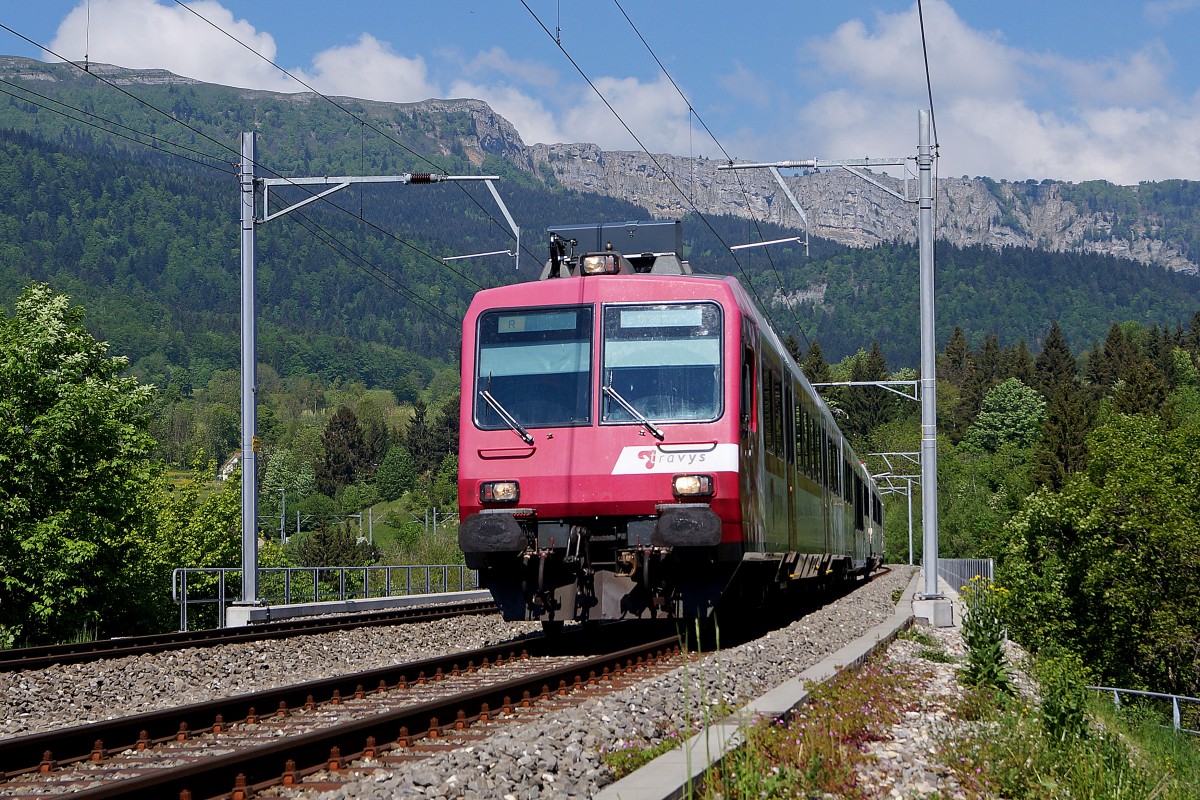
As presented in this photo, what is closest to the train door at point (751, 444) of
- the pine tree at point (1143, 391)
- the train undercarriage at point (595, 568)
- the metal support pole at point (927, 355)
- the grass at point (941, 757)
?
the train undercarriage at point (595, 568)

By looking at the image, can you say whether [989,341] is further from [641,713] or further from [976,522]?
[641,713]

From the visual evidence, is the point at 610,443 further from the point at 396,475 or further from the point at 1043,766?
the point at 396,475

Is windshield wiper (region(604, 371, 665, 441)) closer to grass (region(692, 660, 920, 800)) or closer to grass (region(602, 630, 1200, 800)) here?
grass (region(692, 660, 920, 800))

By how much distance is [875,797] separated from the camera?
656 centimetres

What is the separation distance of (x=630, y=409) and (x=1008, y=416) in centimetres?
14119

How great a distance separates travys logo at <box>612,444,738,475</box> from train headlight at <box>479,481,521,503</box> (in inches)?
37.1

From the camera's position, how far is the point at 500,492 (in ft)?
42.0

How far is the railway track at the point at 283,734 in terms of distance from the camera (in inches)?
257

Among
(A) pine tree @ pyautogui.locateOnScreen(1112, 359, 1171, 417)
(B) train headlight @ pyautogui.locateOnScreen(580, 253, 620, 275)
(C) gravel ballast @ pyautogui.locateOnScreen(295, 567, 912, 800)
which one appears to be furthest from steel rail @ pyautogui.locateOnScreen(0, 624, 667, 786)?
(A) pine tree @ pyautogui.locateOnScreen(1112, 359, 1171, 417)

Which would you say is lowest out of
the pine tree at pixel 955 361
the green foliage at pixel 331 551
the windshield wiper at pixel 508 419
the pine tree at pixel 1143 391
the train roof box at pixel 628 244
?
the green foliage at pixel 331 551

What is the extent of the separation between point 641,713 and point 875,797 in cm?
223

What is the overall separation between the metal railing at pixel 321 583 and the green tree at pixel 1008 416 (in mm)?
115596

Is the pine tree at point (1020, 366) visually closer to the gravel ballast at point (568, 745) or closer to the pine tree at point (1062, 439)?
the pine tree at point (1062, 439)

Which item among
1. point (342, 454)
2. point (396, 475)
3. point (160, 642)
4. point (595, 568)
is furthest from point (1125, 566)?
point (342, 454)
